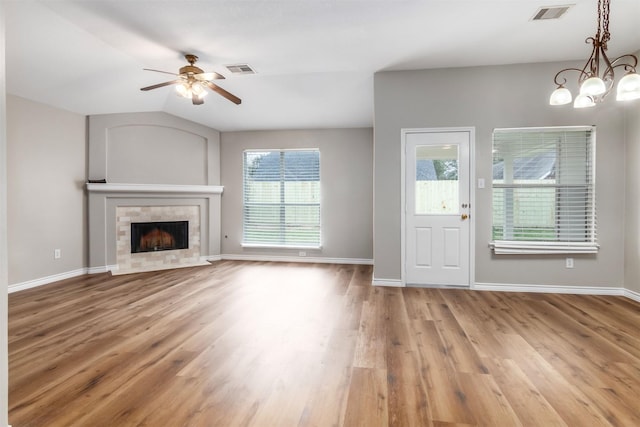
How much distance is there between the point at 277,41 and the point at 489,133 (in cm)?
288

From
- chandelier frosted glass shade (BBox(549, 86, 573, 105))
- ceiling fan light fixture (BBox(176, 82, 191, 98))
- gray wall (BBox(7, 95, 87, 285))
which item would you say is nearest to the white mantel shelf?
gray wall (BBox(7, 95, 87, 285))

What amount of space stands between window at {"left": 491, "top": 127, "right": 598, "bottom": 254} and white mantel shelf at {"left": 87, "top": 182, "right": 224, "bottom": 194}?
4.91 m

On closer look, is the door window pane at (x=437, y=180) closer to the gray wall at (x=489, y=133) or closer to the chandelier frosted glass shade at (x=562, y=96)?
the gray wall at (x=489, y=133)

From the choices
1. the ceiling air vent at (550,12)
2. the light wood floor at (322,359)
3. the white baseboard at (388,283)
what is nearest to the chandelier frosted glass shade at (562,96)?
the ceiling air vent at (550,12)

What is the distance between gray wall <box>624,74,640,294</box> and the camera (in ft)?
12.2

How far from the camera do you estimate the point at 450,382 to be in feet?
6.55

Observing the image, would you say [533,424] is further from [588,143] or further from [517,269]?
[588,143]

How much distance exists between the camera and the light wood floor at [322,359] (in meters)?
1.71

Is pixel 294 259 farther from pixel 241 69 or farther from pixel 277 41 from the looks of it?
pixel 277 41

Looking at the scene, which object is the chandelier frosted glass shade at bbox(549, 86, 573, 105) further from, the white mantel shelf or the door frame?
the white mantel shelf

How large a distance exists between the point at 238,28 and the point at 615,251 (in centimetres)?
514

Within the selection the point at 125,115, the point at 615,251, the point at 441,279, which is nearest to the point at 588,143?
the point at 615,251

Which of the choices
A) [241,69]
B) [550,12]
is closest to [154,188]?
[241,69]

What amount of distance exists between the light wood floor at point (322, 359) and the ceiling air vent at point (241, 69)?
2.95m
